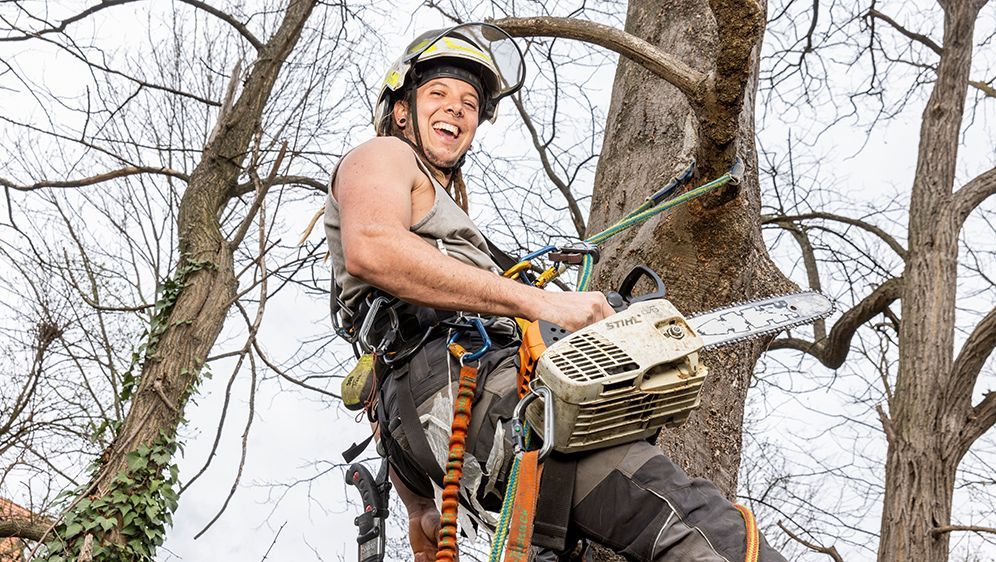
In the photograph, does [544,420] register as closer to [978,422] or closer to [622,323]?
[622,323]

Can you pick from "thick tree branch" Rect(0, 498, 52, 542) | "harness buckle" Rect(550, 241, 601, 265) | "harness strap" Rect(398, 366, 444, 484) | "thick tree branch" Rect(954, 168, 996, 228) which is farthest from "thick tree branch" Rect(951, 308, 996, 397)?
"thick tree branch" Rect(0, 498, 52, 542)

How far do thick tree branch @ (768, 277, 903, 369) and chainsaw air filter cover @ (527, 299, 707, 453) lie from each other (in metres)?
6.11

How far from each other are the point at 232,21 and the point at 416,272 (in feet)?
22.5

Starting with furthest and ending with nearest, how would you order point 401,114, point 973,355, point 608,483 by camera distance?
point 973,355, point 401,114, point 608,483

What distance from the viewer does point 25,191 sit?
7.60 meters

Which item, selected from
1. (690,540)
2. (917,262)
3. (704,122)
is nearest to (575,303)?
(690,540)

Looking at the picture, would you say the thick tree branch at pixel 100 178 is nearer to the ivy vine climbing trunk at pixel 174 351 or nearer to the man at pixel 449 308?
the ivy vine climbing trunk at pixel 174 351

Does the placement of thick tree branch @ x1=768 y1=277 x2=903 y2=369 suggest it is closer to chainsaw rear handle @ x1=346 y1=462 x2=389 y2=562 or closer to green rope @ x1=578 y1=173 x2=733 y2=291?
green rope @ x1=578 y1=173 x2=733 y2=291

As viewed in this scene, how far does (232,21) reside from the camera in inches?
317

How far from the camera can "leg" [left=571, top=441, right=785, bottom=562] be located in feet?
5.87

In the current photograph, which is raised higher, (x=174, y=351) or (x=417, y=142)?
(x=174, y=351)

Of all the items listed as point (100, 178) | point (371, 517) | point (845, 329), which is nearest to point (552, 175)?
point (845, 329)

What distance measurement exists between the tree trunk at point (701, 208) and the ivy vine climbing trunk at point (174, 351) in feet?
15.1

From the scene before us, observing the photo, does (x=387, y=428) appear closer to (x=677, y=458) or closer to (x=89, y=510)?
(x=677, y=458)
